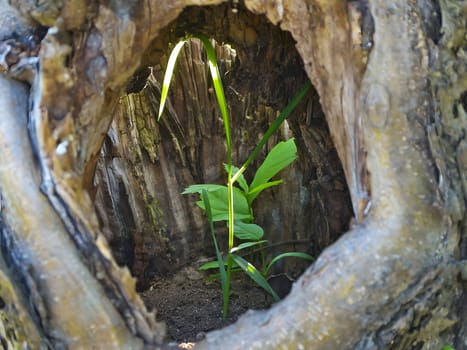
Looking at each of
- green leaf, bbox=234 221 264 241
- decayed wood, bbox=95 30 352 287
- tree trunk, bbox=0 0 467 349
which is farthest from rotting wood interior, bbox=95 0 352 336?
tree trunk, bbox=0 0 467 349

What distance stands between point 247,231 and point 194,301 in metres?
0.26

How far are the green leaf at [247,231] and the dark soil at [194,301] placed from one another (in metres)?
0.19

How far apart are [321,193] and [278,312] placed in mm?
557

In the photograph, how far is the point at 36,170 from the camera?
38.0 inches

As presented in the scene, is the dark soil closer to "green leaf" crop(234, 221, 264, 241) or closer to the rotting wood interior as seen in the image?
the rotting wood interior

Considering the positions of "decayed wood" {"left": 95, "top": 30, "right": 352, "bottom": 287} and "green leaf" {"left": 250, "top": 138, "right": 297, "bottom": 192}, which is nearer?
"green leaf" {"left": 250, "top": 138, "right": 297, "bottom": 192}

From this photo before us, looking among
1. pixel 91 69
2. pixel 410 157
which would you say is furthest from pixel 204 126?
pixel 410 157

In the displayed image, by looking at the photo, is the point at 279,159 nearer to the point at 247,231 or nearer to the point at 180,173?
the point at 247,231

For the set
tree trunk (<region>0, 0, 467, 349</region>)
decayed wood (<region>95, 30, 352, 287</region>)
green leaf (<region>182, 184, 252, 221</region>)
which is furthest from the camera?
decayed wood (<region>95, 30, 352, 287</region>)

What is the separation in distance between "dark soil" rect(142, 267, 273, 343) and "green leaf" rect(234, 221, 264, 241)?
191mm

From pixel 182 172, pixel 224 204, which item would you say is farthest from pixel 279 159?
pixel 182 172

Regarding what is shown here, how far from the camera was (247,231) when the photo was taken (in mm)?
1554

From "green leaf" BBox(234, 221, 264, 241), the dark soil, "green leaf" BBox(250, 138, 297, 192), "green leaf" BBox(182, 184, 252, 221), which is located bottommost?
the dark soil

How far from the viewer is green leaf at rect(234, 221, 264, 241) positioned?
154 cm
